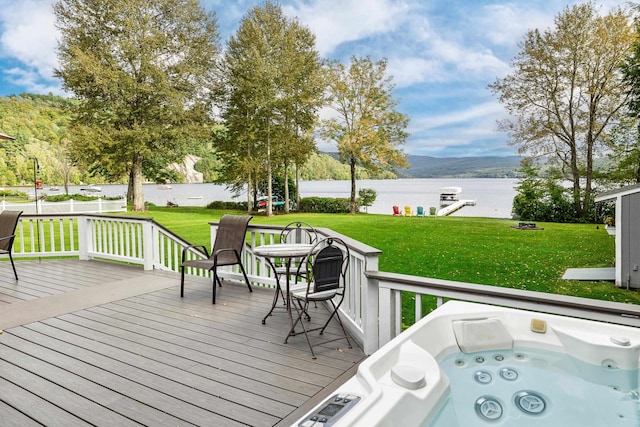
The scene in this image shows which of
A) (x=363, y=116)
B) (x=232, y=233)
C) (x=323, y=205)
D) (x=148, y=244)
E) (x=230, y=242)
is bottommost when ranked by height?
(x=323, y=205)

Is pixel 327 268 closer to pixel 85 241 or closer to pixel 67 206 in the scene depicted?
pixel 85 241

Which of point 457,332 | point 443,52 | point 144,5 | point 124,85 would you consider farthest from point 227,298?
point 443,52

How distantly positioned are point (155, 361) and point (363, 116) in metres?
18.5

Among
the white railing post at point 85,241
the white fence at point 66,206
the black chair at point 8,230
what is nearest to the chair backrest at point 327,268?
the black chair at point 8,230

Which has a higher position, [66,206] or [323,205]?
[66,206]

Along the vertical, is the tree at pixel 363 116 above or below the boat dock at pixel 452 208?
above

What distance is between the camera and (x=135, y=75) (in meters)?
17.3

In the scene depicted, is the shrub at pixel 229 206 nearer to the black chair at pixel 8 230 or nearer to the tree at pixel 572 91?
the tree at pixel 572 91

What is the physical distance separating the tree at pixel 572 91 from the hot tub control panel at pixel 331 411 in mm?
18218

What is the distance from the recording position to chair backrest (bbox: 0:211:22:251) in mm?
5383

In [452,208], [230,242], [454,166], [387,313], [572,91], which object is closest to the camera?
[387,313]

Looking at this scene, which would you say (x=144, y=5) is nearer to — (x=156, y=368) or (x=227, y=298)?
(x=227, y=298)

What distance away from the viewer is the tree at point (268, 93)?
17125 millimetres

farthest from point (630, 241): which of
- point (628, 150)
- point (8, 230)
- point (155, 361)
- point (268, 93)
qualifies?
point (268, 93)
